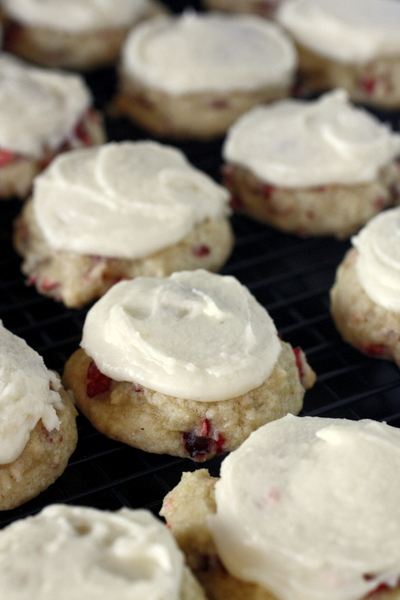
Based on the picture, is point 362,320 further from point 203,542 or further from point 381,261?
point 203,542

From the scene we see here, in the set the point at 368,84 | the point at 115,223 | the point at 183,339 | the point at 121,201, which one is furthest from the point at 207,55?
the point at 183,339

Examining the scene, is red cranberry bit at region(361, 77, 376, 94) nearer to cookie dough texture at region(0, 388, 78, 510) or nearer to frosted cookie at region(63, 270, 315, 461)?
frosted cookie at region(63, 270, 315, 461)

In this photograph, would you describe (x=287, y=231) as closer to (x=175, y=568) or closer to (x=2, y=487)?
(x=2, y=487)

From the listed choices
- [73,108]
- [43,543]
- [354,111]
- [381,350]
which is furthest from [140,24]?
[43,543]

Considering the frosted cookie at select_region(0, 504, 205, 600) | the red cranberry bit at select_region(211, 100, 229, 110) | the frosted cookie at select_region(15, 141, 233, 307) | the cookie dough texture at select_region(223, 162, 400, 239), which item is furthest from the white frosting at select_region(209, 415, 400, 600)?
Result: the red cranberry bit at select_region(211, 100, 229, 110)

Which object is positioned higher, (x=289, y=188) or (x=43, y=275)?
(x=289, y=188)

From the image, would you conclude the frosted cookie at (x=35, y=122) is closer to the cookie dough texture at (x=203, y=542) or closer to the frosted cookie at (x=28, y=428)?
the frosted cookie at (x=28, y=428)

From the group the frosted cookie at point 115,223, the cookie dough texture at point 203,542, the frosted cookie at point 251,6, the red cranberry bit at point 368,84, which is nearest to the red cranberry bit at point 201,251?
the frosted cookie at point 115,223
